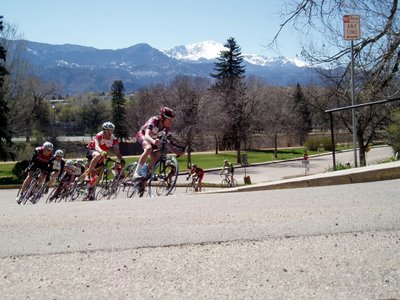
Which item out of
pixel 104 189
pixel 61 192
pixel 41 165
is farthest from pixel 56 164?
pixel 104 189

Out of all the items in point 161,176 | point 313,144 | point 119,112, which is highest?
point 119,112

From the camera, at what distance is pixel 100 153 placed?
1127cm

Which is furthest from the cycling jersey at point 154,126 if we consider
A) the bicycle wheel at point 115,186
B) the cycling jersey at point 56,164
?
the cycling jersey at point 56,164

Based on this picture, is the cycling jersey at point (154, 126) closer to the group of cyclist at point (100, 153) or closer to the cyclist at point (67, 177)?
the group of cyclist at point (100, 153)

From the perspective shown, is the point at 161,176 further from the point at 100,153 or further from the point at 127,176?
the point at 100,153

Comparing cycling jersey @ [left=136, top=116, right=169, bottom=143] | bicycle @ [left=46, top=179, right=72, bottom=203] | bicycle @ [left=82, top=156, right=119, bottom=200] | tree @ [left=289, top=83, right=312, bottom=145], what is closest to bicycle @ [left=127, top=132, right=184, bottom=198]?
cycling jersey @ [left=136, top=116, right=169, bottom=143]

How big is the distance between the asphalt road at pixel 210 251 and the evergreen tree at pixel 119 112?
279 feet

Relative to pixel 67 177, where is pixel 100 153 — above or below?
above

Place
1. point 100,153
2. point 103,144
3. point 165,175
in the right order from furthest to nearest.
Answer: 1. point 103,144
2. point 100,153
3. point 165,175

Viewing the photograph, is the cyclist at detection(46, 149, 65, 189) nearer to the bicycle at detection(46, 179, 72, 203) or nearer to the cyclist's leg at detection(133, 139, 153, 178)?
the bicycle at detection(46, 179, 72, 203)

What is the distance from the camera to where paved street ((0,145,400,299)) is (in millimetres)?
3729

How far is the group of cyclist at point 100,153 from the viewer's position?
9.52 metres

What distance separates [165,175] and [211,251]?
5.40m

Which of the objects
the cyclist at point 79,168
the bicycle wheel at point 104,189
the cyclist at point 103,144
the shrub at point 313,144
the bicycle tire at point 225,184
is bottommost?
the bicycle tire at point 225,184
